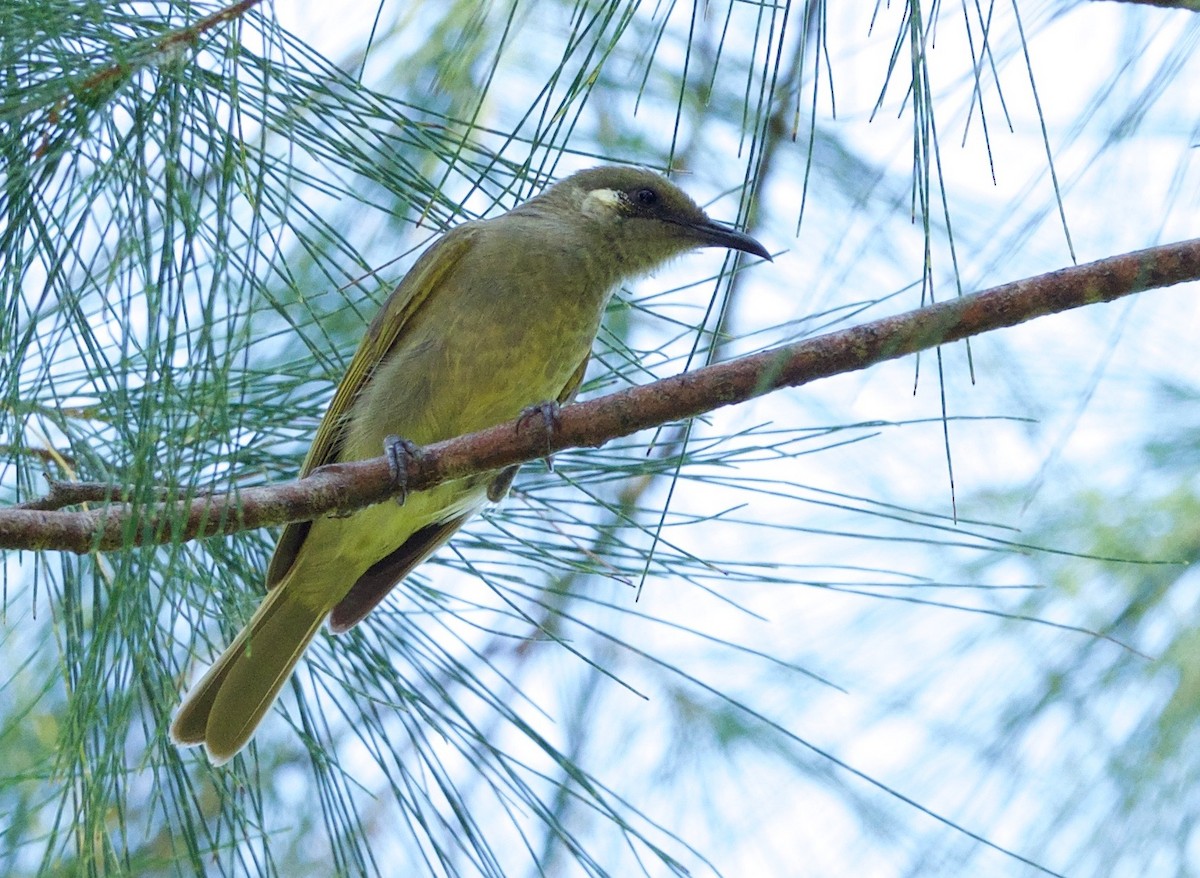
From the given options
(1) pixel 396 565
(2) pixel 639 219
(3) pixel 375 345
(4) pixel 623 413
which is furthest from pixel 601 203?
(4) pixel 623 413

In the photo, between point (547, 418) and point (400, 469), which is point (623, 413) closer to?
point (547, 418)

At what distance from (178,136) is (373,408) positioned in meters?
1.57

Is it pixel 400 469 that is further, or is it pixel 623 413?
pixel 400 469

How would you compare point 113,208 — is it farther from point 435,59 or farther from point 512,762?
point 435,59

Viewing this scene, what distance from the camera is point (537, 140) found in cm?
211

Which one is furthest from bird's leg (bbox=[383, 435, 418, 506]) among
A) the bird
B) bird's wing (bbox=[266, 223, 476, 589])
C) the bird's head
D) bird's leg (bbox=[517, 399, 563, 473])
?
the bird's head

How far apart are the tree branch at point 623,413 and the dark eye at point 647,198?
5.02 feet

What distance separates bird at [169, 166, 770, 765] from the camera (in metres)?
3.38

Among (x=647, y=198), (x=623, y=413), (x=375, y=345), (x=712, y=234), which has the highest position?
(x=647, y=198)

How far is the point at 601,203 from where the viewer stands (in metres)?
4.15

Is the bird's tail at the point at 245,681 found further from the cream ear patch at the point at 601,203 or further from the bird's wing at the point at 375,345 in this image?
the cream ear patch at the point at 601,203

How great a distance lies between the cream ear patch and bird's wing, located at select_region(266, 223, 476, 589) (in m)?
0.35

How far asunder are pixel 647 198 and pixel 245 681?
1800 mm

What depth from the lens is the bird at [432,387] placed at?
338 cm
